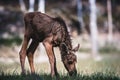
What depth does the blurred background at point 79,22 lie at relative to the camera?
49.7 m

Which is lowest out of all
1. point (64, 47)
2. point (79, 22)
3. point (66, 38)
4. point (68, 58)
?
point (68, 58)

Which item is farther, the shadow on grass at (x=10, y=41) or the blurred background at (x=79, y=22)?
the blurred background at (x=79, y=22)

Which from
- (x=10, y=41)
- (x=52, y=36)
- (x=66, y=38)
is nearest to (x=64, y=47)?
(x=66, y=38)

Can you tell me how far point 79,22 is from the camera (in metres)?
57.4

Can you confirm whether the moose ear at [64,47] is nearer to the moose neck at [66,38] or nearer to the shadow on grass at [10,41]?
the moose neck at [66,38]

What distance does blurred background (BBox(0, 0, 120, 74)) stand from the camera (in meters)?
49.7

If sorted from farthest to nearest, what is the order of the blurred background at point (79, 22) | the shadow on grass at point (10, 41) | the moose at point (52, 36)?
the blurred background at point (79, 22), the shadow on grass at point (10, 41), the moose at point (52, 36)

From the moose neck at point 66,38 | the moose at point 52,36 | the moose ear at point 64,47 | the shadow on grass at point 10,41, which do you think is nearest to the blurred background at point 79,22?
the shadow on grass at point 10,41

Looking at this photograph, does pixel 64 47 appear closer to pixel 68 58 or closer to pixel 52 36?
pixel 68 58

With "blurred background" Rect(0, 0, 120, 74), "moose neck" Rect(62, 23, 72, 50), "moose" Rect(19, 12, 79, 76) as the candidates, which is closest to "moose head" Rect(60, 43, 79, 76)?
"moose" Rect(19, 12, 79, 76)

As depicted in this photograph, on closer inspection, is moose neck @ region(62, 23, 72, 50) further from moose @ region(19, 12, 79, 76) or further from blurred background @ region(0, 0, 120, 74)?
blurred background @ region(0, 0, 120, 74)

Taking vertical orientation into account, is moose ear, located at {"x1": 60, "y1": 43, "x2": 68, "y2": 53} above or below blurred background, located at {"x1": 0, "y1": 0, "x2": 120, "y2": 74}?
below

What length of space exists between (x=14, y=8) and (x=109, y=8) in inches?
478

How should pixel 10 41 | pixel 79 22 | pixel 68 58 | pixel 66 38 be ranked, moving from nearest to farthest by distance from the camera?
pixel 68 58, pixel 66 38, pixel 10 41, pixel 79 22
